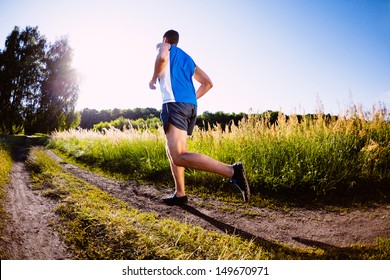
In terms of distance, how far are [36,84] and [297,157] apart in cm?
1945

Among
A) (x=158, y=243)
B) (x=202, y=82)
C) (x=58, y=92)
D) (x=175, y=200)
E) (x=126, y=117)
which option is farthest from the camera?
(x=126, y=117)

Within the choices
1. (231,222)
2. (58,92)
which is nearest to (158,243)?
(231,222)

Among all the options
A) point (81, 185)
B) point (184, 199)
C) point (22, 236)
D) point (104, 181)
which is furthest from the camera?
point (104, 181)

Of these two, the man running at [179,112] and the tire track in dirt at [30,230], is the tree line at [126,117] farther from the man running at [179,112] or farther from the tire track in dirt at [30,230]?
the tire track in dirt at [30,230]

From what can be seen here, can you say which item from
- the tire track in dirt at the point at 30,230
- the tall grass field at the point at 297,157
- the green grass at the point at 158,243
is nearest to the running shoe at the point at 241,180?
the green grass at the point at 158,243

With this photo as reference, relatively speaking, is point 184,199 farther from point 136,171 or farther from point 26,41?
point 26,41

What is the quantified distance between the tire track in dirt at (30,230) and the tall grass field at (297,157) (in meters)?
1.95

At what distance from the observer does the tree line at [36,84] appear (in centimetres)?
1138

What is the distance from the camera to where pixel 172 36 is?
2.87m

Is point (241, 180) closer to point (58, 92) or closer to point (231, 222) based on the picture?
point (231, 222)
